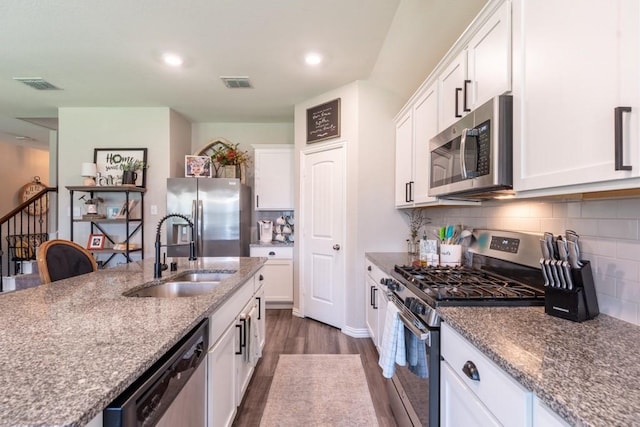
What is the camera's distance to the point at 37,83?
3.38 meters

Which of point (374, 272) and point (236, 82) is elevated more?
point (236, 82)

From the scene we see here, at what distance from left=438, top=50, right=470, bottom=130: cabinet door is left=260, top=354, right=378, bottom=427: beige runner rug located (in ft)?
6.09

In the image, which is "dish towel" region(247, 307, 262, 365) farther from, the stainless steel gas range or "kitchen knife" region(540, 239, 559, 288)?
"kitchen knife" region(540, 239, 559, 288)

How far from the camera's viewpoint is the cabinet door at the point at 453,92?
5.52ft

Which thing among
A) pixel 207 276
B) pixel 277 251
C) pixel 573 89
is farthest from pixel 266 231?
pixel 573 89

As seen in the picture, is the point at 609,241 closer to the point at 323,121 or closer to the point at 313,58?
the point at 313,58

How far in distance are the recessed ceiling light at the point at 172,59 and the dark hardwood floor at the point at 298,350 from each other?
274cm

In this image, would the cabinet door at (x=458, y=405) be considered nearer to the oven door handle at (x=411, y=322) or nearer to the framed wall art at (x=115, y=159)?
the oven door handle at (x=411, y=322)

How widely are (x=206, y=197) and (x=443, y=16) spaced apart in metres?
3.06

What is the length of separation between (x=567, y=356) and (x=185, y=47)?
10.2ft

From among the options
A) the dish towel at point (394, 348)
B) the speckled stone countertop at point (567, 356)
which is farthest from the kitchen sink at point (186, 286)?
the speckled stone countertop at point (567, 356)

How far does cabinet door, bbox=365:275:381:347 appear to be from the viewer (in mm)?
2672

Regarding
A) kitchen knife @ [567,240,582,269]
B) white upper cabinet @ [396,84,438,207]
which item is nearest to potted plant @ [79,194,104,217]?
white upper cabinet @ [396,84,438,207]

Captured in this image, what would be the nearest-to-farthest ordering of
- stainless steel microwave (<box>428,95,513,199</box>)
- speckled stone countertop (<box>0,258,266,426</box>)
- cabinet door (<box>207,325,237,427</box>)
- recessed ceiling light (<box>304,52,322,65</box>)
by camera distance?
speckled stone countertop (<box>0,258,266,426</box>) → stainless steel microwave (<box>428,95,513,199</box>) → cabinet door (<box>207,325,237,427</box>) → recessed ceiling light (<box>304,52,322,65</box>)
